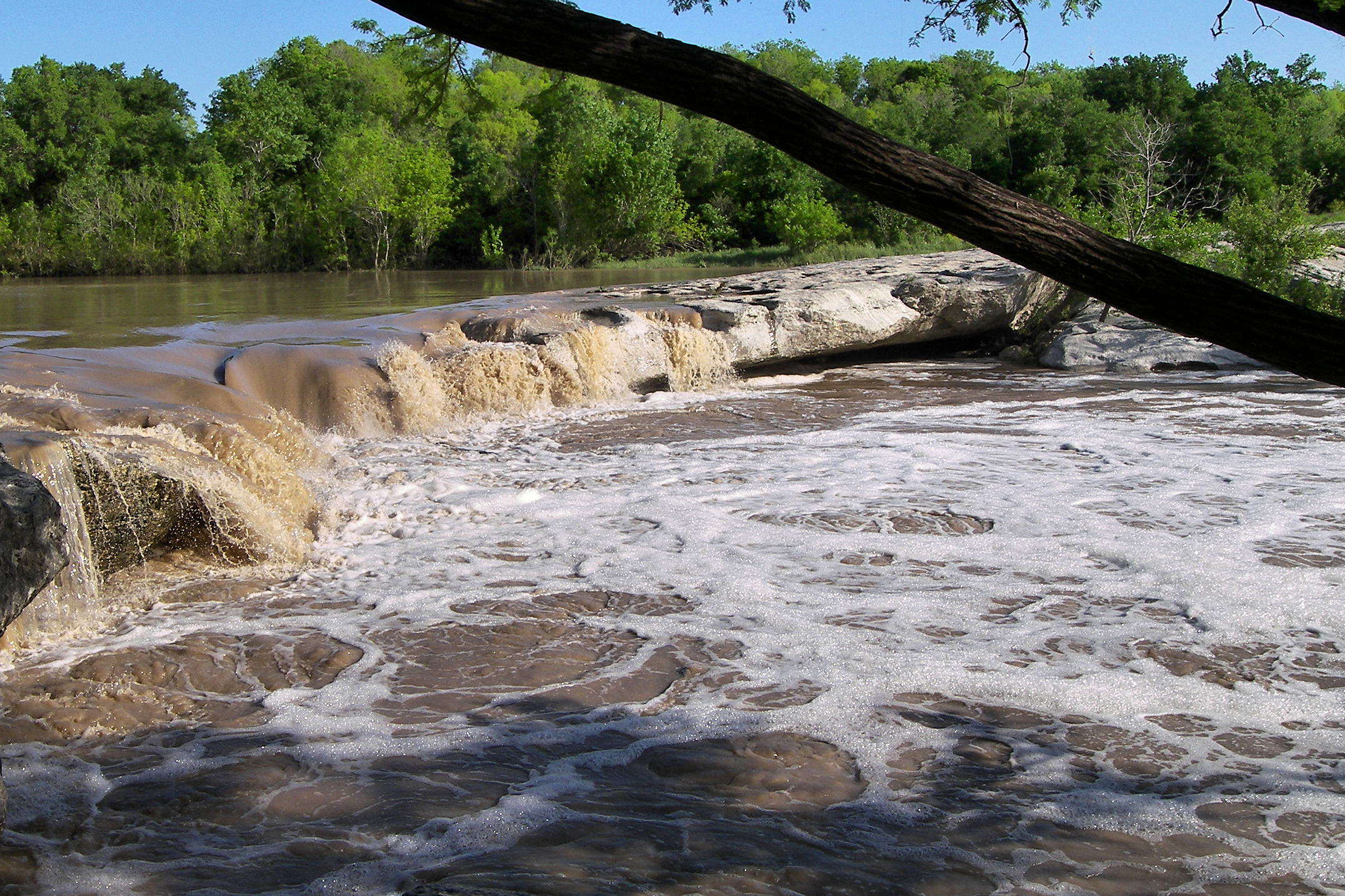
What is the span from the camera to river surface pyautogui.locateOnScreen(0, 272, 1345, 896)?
250 centimetres

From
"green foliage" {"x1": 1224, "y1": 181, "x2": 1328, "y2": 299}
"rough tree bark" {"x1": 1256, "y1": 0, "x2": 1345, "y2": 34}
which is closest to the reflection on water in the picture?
"rough tree bark" {"x1": 1256, "y1": 0, "x2": 1345, "y2": 34}

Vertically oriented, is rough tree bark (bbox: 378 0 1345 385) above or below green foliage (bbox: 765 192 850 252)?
below

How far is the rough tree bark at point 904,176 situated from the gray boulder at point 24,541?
1.58 meters

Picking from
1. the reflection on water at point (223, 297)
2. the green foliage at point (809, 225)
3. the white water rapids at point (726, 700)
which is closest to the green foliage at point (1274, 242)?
the white water rapids at point (726, 700)

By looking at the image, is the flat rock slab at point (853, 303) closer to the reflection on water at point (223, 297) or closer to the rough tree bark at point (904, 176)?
the reflection on water at point (223, 297)

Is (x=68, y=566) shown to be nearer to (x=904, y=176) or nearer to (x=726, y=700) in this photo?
(x=726, y=700)

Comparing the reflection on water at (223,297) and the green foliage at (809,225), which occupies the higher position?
the green foliage at (809,225)

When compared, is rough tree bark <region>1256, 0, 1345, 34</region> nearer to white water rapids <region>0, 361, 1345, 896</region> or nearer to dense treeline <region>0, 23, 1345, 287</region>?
white water rapids <region>0, 361, 1345, 896</region>

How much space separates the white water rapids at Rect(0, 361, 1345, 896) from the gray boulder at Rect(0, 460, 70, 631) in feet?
2.03

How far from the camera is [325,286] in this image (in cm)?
2316

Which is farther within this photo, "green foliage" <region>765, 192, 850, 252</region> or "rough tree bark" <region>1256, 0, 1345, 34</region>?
"green foliage" <region>765, 192, 850, 252</region>

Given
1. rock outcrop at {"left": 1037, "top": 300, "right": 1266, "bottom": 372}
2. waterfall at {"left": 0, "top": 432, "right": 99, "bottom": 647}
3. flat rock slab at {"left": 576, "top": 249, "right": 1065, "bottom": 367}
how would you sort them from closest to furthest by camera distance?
waterfall at {"left": 0, "top": 432, "right": 99, "bottom": 647}
flat rock slab at {"left": 576, "top": 249, "right": 1065, "bottom": 367}
rock outcrop at {"left": 1037, "top": 300, "right": 1266, "bottom": 372}

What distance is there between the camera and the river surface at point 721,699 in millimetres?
2496

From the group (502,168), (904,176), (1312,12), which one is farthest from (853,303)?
(502,168)
